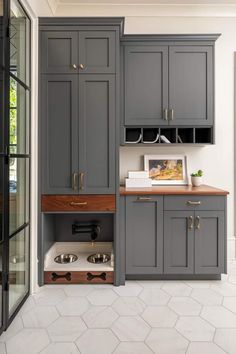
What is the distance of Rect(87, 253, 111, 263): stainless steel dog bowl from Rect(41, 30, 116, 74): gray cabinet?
1.92 m

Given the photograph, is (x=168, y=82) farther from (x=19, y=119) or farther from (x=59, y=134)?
(x=19, y=119)

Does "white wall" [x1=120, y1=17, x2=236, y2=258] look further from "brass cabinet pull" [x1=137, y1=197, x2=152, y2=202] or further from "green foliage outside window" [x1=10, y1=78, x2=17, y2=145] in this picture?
"green foliage outside window" [x1=10, y1=78, x2=17, y2=145]

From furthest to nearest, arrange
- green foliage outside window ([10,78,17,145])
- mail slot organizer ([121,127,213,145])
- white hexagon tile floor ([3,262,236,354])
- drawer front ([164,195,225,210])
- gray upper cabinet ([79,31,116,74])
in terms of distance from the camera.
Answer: mail slot organizer ([121,127,213,145])
drawer front ([164,195,225,210])
gray upper cabinet ([79,31,116,74])
green foliage outside window ([10,78,17,145])
white hexagon tile floor ([3,262,236,354])

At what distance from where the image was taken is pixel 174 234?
2641 mm

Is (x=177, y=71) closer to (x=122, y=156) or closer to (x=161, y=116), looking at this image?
(x=161, y=116)

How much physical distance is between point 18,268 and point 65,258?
0.73 meters

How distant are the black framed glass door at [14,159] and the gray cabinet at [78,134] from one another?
0.70 ft

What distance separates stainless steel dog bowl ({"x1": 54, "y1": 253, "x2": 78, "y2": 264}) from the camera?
2873 millimetres

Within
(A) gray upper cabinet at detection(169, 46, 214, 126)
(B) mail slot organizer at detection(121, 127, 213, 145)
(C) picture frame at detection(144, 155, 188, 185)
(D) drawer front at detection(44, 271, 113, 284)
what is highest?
(A) gray upper cabinet at detection(169, 46, 214, 126)

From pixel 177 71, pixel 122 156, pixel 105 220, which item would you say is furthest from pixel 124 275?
pixel 177 71

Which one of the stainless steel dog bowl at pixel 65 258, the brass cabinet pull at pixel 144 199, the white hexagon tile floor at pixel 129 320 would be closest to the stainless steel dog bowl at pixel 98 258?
the stainless steel dog bowl at pixel 65 258

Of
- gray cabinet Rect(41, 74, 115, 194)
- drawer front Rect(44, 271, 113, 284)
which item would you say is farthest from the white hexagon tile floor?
gray cabinet Rect(41, 74, 115, 194)

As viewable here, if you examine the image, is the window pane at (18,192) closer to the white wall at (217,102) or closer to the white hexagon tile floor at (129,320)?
the white hexagon tile floor at (129,320)

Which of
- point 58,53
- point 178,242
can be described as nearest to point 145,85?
point 58,53
